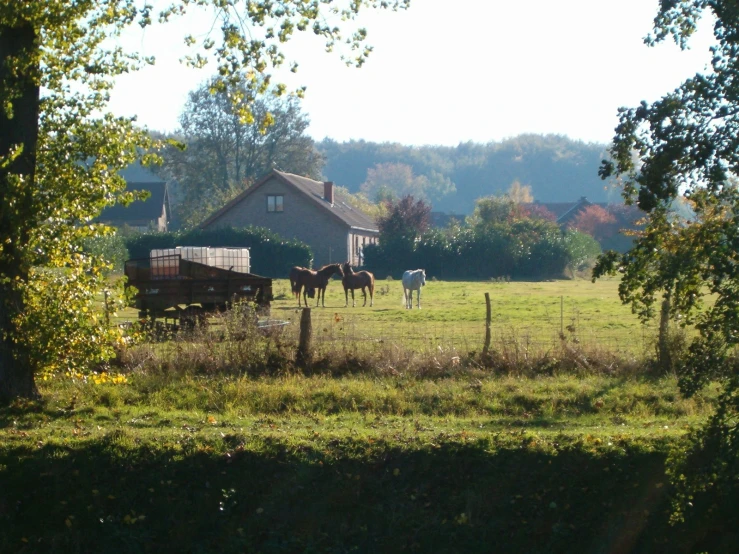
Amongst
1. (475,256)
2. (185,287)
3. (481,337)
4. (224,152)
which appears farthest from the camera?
(224,152)

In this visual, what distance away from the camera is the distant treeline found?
165000 millimetres

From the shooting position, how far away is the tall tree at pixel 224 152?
89000mm

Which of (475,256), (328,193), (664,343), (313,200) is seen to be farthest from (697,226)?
(328,193)

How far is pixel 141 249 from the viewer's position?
2443 inches

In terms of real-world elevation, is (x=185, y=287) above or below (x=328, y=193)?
below

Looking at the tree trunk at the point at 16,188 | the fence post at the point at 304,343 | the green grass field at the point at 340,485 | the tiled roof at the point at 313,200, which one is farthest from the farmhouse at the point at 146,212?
the green grass field at the point at 340,485

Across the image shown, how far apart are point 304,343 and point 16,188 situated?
5673mm

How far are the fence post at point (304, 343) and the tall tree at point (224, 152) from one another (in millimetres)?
73053

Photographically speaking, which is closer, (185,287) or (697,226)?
(697,226)

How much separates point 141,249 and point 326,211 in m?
13.7

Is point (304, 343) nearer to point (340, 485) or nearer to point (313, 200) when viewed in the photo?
point (340, 485)

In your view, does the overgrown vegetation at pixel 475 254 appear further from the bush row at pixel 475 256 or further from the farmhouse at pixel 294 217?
the farmhouse at pixel 294 217

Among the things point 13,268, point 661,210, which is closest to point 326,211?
point 13,268

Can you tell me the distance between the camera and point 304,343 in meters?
15.7
